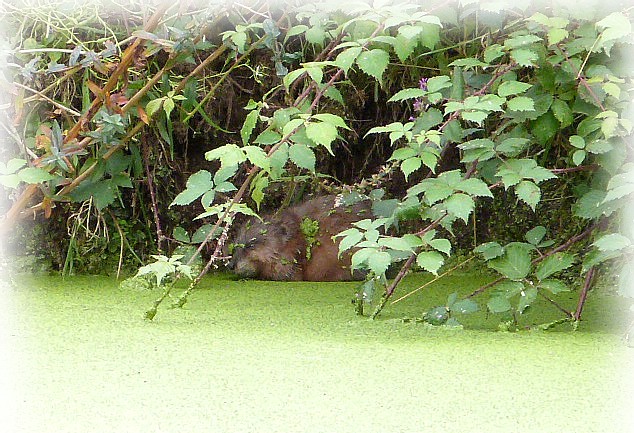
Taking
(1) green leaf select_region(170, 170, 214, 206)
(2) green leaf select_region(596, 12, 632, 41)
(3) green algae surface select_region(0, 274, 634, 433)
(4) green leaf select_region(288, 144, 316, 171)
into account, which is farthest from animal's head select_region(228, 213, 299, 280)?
(2) green leaf select_region(596, 12, 632, 41)

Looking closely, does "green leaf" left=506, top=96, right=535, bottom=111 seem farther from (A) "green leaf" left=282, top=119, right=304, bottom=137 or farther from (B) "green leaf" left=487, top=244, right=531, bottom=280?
(A) "green leaf" left=282, top=119, right=304, bottom=137

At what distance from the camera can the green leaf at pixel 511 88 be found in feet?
6.86

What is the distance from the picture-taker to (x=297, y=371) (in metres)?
1.79

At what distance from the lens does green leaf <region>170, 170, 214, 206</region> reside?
224 cm

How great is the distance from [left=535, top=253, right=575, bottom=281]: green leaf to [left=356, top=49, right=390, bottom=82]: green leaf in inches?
24.9

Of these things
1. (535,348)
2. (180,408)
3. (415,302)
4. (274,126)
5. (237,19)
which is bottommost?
(415,302)

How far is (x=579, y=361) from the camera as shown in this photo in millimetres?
1876

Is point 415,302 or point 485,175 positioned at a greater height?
point 485,175

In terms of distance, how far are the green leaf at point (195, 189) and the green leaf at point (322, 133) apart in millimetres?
303

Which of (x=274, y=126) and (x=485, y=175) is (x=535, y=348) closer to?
(x=485, y=175)

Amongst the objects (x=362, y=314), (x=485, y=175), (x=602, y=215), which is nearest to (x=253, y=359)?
(x=362, y=314)

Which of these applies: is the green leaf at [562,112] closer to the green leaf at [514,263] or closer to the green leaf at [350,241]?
the green leaf at [514,263]

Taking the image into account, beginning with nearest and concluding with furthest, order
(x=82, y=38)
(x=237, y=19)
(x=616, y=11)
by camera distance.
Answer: (x=616, y=11)
(x=237, y=19)
(x=82, y=38)

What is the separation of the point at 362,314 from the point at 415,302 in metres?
0.31
